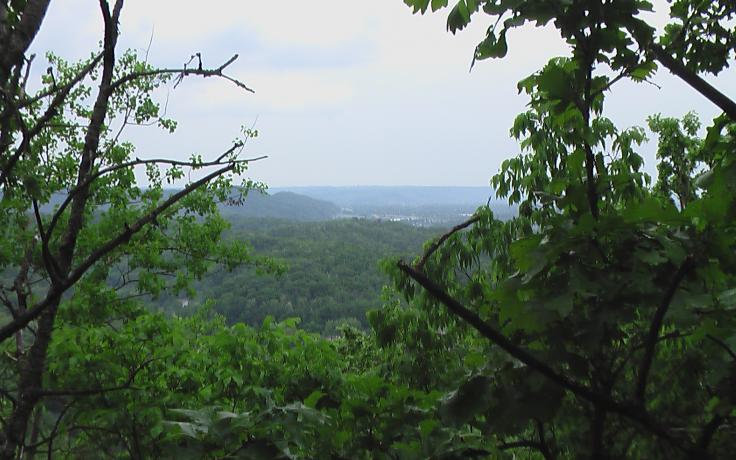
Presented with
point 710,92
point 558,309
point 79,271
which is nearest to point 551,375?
point 558,309

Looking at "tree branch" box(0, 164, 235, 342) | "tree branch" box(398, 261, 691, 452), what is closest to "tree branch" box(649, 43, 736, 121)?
"tree branch" box(398, 261, 691, 452)

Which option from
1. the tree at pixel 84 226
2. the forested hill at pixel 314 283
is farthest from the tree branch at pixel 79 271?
the forested hill at pixel 314 283

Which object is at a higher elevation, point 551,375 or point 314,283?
point 551,375

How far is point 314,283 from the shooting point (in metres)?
66.6

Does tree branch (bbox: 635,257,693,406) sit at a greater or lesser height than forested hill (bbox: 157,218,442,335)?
greater

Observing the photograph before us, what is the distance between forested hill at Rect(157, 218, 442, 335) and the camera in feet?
183

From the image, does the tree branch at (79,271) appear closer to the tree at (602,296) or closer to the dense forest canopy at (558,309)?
the dense forest canopy at (558,309)

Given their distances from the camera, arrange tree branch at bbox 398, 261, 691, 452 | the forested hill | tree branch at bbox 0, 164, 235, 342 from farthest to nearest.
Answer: the forested hill < tree branch at bbox 0, 164, 235, 342 < tree branch at bbox 398, 261, 691, 452

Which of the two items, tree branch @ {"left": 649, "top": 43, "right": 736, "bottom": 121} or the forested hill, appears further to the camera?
the forested hill

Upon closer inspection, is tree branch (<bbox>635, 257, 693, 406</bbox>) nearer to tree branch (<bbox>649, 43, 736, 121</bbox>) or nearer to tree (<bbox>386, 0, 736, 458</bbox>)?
tree (<bbox>386, 0, 736, 458</bbox>)

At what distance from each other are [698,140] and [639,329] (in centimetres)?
1570

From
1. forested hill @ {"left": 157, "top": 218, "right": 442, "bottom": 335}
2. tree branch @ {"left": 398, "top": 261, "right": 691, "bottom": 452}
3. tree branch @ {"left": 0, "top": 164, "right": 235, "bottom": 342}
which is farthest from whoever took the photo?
forested hill @ {"left": 157, "top": 218, "right": 442, "bottom": 335}

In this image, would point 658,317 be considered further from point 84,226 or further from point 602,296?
point 84,226

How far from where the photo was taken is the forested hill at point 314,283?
55.9 m
